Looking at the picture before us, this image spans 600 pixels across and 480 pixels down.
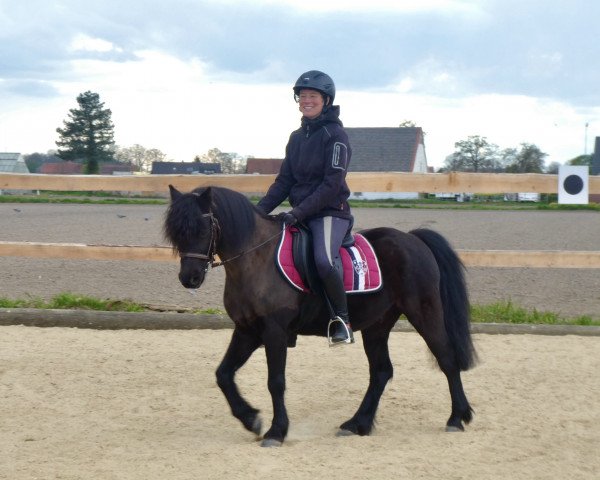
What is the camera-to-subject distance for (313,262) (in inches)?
203

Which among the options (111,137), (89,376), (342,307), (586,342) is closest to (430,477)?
(342,307)

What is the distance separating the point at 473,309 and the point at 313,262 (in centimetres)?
A: 391

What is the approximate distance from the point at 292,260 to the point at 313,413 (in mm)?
1209

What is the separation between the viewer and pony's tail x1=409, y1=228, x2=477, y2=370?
5.61 m

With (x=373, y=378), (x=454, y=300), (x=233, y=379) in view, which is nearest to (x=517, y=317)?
(x=454, y=300)

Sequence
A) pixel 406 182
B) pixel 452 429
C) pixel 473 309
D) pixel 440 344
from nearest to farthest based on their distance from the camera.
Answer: pixel 452 429
pixel 440 344
pixel 406 182
pixel 473 309

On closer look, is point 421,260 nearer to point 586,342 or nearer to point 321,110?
point 321,110

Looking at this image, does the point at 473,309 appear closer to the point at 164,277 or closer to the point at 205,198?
the point at 205,198

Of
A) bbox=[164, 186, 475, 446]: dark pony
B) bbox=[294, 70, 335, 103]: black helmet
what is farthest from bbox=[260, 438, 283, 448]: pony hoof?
bbox=[294, 70, 335, 103]: black helmet

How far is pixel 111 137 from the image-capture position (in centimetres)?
4169

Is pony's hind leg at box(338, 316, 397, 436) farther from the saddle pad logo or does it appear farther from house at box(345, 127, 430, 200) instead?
house at box(345, 127, 430, 200)

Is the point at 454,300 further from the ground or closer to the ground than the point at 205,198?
closer to the ground

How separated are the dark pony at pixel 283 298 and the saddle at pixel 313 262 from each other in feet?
0.19

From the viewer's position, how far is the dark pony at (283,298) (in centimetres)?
477
